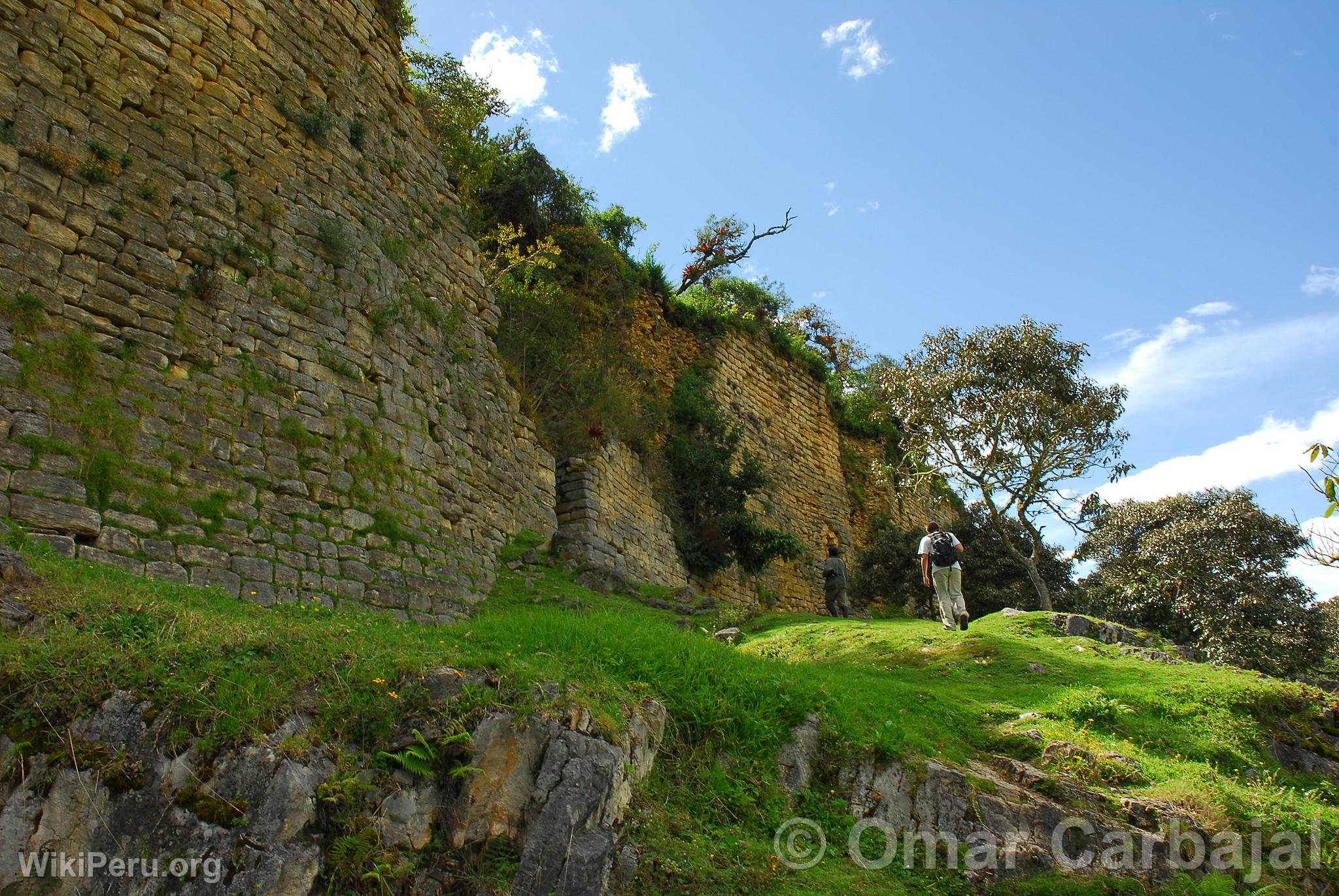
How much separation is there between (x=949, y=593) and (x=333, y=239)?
875 cm

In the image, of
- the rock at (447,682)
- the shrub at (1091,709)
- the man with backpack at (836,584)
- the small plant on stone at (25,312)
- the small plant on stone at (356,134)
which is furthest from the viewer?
the man with backpack at (836,584)

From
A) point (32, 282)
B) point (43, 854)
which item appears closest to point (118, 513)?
point (32, 282)

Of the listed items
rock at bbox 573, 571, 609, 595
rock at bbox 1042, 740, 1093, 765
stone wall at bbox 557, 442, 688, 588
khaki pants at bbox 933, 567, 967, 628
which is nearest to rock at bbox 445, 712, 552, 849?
rock at bbox 1042, 740, 1093, 765

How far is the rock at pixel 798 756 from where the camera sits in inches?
233

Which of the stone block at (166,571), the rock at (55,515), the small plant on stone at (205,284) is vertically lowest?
the stone block at (166,571)

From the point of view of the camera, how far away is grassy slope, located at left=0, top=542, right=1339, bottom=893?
14.0 feet

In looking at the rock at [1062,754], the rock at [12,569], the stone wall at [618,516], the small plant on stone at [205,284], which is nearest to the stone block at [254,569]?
the rock at [12,569]

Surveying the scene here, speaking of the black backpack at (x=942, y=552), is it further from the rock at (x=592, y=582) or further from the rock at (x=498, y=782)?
the rock at (x=498, y=782)

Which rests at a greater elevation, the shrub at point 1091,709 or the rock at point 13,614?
the rock at point 13,614

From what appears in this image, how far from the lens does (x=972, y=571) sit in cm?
2089

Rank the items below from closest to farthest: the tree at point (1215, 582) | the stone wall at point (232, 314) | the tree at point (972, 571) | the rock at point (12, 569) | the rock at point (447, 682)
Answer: the rock at point (12, 569), the rock at point (447, 682), the stone wall at point (232, 314), the tree at point (1215, 582), the tree at point (972, 571)

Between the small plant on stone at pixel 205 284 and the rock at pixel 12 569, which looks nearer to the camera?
the rock at pixel 12 569

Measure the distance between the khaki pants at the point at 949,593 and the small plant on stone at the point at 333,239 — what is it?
835 centimetres

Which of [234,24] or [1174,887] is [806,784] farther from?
[234,24]
